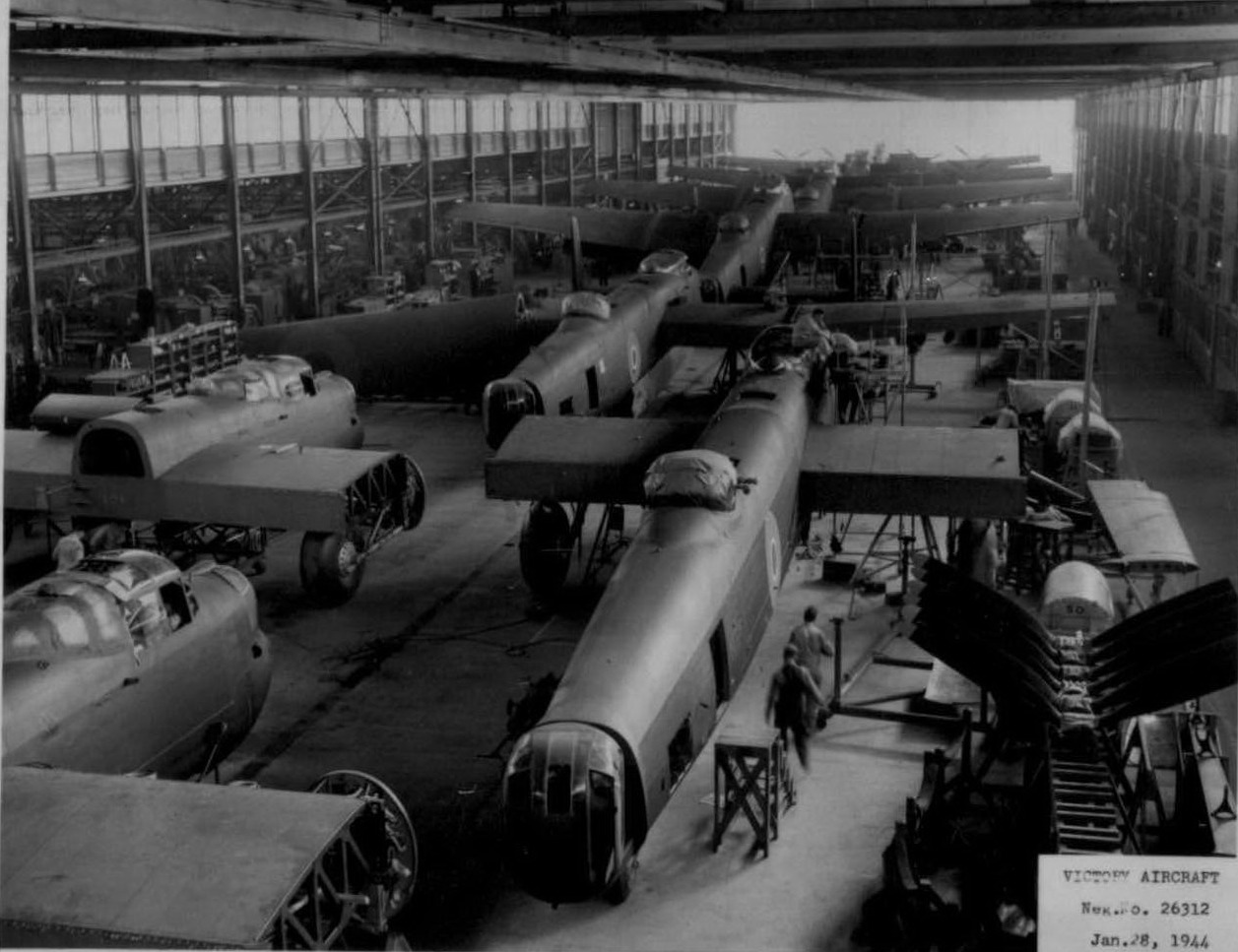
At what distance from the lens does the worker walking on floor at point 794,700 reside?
51.9 feet

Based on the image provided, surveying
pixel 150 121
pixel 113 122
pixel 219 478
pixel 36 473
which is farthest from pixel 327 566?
pixel 150 121

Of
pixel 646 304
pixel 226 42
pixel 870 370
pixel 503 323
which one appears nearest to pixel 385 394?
pixel 503 323

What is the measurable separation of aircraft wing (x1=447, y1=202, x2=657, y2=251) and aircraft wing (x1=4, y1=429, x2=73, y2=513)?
2437 centimetres

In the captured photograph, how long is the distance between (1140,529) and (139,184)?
106ft

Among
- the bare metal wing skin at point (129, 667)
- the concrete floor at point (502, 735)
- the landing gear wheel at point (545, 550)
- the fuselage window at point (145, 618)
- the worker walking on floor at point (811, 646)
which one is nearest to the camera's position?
the bare metal wing skin at point (129, 667)

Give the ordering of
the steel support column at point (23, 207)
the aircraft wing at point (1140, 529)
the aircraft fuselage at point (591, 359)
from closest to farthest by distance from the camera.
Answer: the aircraft wing at point (1140, 529) → the aircraft fuselage at point (591, 359) → the steel support column at point (23, 207)

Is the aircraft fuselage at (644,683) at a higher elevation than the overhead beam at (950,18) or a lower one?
lower

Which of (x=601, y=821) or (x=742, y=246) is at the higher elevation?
(x=742, y=246)

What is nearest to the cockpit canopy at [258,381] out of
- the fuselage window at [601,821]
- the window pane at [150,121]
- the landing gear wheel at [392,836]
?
the landing gear wheel at [392,836]

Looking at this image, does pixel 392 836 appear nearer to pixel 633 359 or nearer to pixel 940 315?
pixel 633 359

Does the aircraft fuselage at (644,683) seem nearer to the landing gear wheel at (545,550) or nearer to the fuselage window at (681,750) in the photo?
the fuselage window at (681,750)

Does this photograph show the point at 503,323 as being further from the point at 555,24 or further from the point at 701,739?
→ the point at 701,739

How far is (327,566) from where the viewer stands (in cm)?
2162

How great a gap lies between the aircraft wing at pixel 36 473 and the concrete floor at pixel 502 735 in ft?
11.6
